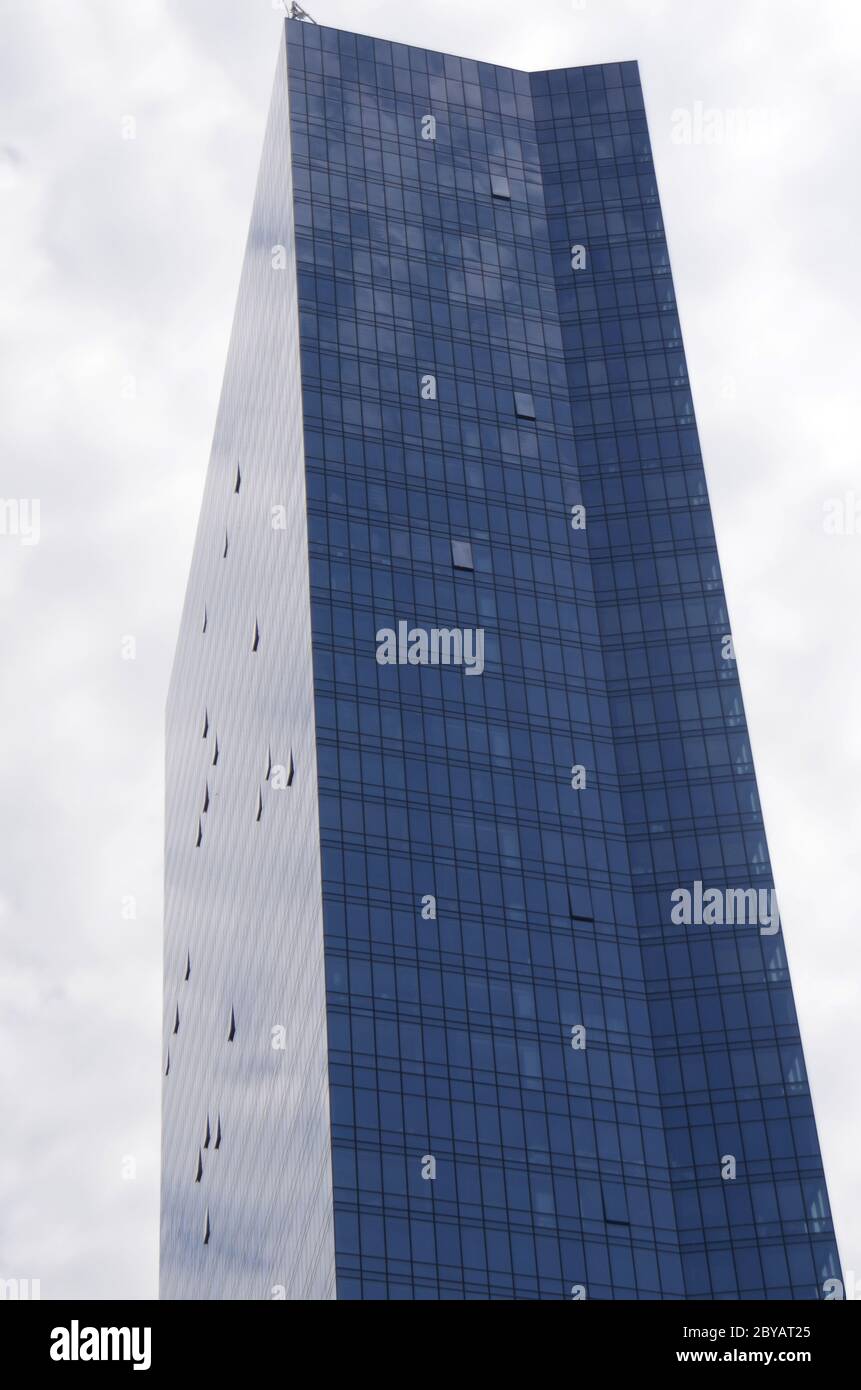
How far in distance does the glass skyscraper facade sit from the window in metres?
0.48

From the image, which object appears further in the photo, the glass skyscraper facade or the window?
the window

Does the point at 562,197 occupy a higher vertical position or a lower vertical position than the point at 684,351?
higher

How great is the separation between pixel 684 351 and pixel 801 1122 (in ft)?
194

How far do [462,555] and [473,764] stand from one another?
15.5 metres

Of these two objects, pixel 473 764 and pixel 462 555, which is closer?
pixel 473 764

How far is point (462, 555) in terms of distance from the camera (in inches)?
5187

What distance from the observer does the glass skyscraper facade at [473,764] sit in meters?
110

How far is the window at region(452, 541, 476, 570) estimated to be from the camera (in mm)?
131250

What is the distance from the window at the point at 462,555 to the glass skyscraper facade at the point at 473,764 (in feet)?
1.59

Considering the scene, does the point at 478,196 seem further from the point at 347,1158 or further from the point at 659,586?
the point at 347,1158

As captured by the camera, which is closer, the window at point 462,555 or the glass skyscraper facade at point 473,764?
the glass skyscraper facade at point 473,764

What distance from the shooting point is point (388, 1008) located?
111188mm
